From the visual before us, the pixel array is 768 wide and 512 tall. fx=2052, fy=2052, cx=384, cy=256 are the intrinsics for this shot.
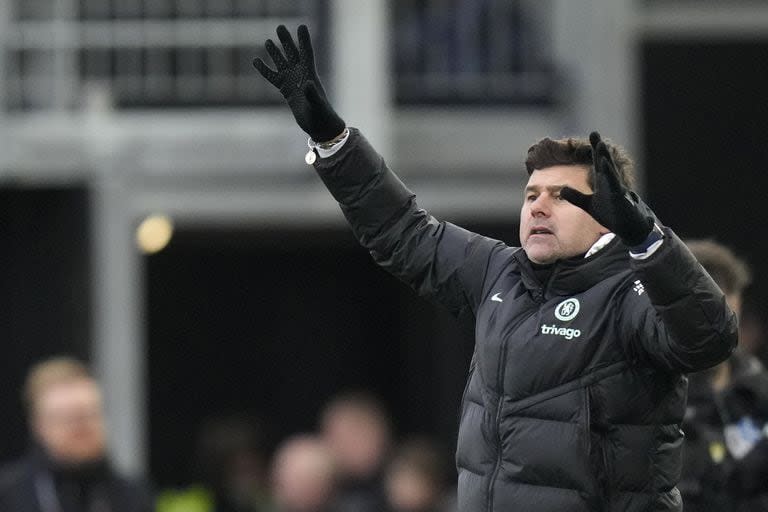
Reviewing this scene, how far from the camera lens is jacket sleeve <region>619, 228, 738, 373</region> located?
4.82m

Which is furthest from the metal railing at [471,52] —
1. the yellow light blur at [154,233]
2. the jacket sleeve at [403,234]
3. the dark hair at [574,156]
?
the dark hair at [574,156]

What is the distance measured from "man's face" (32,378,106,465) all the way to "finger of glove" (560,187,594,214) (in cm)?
417

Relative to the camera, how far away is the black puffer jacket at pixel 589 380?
4875 mm

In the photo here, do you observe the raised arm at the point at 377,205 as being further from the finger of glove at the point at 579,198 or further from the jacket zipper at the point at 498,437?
the finger of glove at the point at 579,198

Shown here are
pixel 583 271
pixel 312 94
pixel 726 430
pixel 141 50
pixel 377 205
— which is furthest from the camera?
pixel 141 50

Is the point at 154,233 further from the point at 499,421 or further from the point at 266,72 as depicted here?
the point at 499,421

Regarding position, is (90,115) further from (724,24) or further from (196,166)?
(724,24)

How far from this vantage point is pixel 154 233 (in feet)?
49.9

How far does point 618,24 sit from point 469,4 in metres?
1.10

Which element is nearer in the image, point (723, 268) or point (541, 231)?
point (541, 231)

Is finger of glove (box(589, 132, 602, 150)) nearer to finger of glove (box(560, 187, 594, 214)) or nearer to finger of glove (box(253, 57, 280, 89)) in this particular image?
finger of glove (box(560, 187, 594, 214))

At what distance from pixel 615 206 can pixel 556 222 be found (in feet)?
1.49

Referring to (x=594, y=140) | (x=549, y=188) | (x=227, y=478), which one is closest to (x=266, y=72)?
(x=549, y=188)

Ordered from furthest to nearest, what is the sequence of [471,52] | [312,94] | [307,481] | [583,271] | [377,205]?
[471,52] → [307,481] → [377,205] → [312,94] → [583,271]
